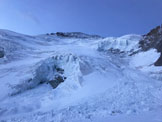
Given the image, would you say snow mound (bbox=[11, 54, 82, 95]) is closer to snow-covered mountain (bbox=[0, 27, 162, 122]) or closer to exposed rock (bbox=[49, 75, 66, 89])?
snow-covered mountain (bbox=[0, 27, 162, 122])

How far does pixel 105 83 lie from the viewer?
34.0ft

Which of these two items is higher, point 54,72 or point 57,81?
point 54,72

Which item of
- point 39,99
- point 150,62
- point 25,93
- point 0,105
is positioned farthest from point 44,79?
point 150,62

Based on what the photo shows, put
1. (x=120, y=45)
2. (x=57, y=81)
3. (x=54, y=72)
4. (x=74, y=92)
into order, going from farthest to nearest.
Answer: (x=120, y=45), (x=54, y=72), (x=57, y=81), (x=74, y=92)

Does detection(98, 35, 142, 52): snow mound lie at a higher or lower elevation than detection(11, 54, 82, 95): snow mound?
higher

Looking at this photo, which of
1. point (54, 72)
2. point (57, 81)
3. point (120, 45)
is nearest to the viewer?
point (57, 81)

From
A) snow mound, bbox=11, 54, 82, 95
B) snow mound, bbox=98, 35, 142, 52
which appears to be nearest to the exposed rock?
snow mound, bbox=11, 54, 82, 95

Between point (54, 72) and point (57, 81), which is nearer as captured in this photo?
point (57, 81)

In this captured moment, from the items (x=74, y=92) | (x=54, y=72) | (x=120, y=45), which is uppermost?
(x=120, y=45)

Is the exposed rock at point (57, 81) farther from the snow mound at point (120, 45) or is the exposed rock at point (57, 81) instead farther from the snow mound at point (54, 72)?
the snow mound at point (120, 45)

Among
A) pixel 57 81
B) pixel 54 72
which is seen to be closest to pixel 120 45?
pixel 54 72

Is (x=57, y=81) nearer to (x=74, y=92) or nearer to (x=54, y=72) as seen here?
(x=54, y=72)

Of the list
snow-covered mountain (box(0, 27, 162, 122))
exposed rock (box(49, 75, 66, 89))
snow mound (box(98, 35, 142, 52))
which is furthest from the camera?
snow mound (box(98, 35, 142, 52))

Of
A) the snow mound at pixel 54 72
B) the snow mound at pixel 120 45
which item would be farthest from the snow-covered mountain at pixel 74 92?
the snow mound at pixel 120 45
